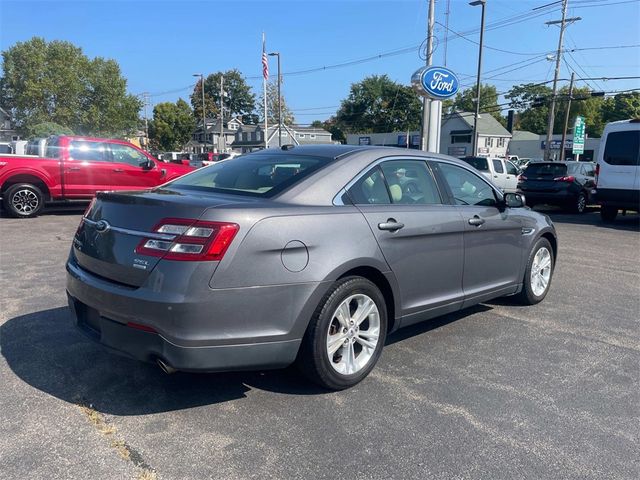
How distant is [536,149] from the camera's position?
223ft

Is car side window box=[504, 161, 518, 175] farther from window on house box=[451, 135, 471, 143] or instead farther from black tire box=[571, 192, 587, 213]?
window on house box=[451, 135, 471, 143]

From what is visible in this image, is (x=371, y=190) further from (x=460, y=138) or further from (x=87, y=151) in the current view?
(x=460, y=138)

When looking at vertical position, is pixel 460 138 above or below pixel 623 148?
above

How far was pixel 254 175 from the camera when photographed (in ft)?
12.6

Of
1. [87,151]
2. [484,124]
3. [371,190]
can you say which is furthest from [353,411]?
[484,124]

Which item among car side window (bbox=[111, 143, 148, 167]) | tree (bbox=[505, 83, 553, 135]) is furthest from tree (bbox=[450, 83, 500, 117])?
car side window (bbox=[111, 143, 148, 167])

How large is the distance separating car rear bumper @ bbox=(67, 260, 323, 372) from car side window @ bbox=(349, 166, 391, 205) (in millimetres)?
829

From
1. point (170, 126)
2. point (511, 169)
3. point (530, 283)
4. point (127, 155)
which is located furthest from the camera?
point (170, 126)

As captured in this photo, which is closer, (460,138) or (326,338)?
(326,338)

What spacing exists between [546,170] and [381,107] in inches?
2911

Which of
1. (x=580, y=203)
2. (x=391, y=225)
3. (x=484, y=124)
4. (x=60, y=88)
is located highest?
(x=60, y=88)

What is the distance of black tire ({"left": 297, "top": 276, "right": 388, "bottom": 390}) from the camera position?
10.6 ft

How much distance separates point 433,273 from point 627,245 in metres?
7.57

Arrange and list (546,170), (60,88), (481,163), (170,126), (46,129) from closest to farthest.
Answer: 1. (546,170)
2. (481,163)
3. (46,129)
4. (60,88)
5. (170,126)
